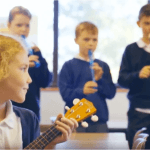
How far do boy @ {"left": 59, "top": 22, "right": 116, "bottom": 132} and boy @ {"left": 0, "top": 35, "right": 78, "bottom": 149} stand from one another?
289 millimetres

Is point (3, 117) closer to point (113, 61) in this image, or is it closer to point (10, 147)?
point (10, 147)

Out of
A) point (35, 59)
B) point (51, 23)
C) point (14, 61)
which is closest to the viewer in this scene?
point (14, 61)

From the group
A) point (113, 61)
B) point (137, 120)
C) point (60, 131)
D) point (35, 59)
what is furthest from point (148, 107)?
point (113, 61)

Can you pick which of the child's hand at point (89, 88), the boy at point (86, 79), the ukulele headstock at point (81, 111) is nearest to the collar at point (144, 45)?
the boy at point (86, 79)

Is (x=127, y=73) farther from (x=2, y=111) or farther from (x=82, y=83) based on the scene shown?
(x=2, y=111)

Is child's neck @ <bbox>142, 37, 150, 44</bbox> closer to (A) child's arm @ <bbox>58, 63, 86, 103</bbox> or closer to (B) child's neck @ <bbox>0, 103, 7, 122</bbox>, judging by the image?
(A) child's arm @ <bbox>58, 63, 86, 103</bbox>

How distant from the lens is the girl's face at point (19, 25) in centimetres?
71

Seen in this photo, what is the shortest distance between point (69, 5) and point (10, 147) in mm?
1295

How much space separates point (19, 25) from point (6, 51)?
0.35m

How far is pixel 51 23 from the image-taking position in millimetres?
1538

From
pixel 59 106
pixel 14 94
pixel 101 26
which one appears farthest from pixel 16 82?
pixel 101 26

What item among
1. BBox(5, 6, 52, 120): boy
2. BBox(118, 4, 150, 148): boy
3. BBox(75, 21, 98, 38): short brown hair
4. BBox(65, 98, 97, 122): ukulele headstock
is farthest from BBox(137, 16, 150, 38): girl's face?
BBox(65, 98, 97, 122): ukulele headstock

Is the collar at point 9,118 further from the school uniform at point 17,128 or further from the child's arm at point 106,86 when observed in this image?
the child's arm at point 106,86

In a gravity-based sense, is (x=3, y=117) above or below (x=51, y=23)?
below
